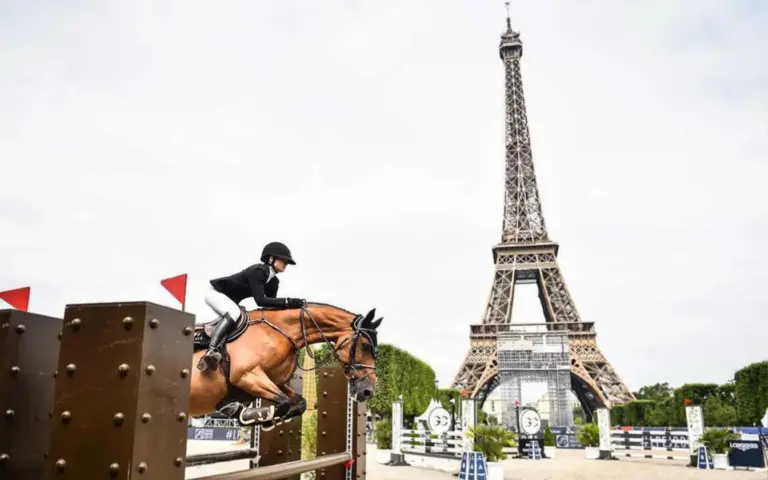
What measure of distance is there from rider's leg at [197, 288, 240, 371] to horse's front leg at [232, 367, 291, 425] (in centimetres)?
16

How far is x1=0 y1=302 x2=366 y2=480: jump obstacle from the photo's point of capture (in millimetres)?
1227

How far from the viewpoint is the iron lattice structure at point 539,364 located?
4557 cm

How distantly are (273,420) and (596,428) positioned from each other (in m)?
23.6

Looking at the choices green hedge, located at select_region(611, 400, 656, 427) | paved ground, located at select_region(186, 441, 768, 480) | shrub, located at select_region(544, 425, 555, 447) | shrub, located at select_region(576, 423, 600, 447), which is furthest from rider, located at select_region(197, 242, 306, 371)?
green hedge, located at select_region(611, 400, 656, 427)

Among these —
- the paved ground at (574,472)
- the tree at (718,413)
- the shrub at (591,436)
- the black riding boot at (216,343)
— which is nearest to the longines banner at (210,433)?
the paved ground at (574,472)

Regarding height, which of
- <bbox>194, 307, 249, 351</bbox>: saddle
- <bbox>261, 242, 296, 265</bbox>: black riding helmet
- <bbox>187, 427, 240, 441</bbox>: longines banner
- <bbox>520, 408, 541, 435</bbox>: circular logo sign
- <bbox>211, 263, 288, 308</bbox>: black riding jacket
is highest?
<bbox>261, 242, 296, 265</bbox>: black riding helmet

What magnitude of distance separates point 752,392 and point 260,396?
104ft

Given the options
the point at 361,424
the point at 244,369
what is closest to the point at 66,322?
the point at 244,369

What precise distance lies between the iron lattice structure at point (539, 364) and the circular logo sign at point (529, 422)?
23234mm

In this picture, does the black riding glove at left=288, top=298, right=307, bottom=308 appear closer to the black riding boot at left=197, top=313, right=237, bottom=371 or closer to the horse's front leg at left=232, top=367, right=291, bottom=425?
the black riding boot at left=197, top=313, right=237, bottom=371

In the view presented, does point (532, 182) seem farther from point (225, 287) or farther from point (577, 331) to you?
point (225, 287)

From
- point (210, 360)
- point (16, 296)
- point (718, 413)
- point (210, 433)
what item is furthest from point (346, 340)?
point (718, 413)

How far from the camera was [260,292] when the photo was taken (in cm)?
327

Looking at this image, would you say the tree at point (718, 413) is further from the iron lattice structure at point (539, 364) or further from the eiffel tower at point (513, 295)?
the iron lattice structure at point (539, 364)
